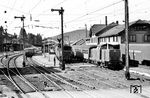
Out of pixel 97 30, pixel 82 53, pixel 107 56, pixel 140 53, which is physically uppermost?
pixel 97 30

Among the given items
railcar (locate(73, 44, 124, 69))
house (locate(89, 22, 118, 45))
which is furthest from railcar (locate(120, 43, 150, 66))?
house (locate(89, 22, 118, 45))

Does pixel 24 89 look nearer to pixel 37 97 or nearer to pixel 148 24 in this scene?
pixel 37 97

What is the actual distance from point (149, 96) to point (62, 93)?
20.0ft

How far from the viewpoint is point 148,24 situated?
51094 millimetres

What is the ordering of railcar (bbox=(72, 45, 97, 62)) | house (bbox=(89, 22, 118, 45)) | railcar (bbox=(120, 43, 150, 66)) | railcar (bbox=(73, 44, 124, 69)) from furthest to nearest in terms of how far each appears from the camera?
house (bbox=(89, 22, 118, 45))
railcar (bbox=(72, 45, 97, 62))
railcar (bbox=(73, 44, 124, 69))
railcar (bbox=(120, 43, 150, 66))

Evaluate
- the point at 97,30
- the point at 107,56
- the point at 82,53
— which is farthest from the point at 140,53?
the point at 97,30

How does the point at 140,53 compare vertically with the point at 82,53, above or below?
above

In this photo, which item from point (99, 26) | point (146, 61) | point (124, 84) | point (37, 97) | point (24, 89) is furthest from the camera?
point (99, 26)

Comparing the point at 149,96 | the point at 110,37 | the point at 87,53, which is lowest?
the point at 149,96

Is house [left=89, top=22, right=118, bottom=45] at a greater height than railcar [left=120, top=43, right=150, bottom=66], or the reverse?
house [left=89, top=22, right=118, bottom=45]

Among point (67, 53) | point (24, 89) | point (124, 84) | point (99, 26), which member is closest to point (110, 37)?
point (67, 53)

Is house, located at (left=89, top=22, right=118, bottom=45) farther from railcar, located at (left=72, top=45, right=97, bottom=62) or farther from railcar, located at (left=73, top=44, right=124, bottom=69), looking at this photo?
railcar, located at (left=73, top=44, right=124, bottom=69)

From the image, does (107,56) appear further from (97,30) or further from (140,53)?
(97,30)

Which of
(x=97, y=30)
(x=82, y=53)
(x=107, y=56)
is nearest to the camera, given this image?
(x=107, y=56)
